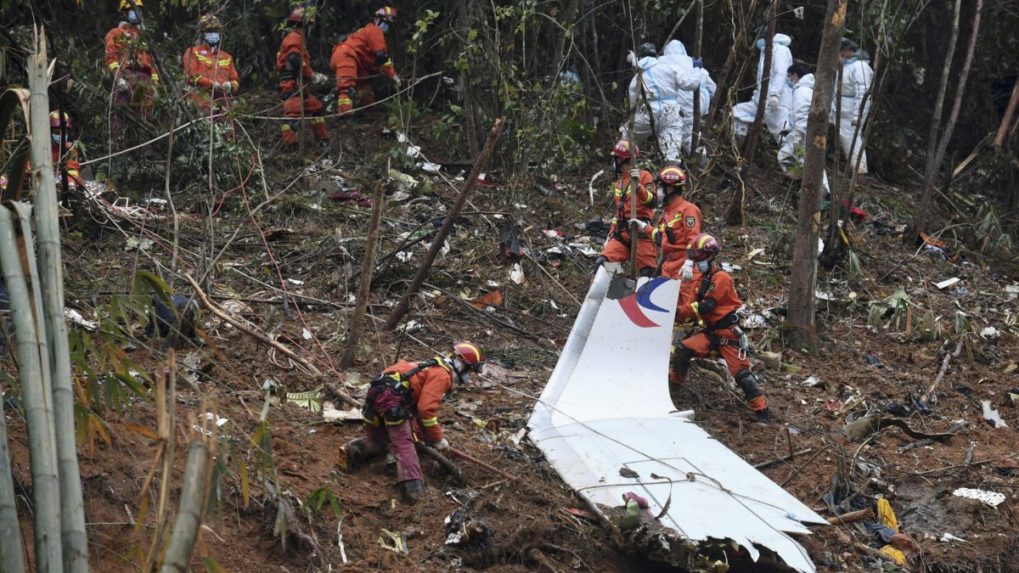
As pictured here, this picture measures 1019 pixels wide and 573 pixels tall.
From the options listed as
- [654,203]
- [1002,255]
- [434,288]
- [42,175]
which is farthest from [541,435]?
[1002,255]

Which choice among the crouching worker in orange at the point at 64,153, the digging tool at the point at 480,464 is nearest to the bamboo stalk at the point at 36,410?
the digging tool at the point at 480,464

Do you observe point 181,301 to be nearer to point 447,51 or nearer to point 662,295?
point 662,295

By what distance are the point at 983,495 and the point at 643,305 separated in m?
2.38

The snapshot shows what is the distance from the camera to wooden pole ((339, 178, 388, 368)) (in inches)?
255

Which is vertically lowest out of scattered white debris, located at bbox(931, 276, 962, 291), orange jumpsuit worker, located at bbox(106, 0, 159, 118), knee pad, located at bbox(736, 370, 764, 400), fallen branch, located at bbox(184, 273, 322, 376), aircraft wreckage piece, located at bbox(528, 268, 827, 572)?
scattered white debris, located at bbox(931, 276, 962, 291)

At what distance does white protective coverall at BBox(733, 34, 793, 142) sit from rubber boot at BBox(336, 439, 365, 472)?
7.90m

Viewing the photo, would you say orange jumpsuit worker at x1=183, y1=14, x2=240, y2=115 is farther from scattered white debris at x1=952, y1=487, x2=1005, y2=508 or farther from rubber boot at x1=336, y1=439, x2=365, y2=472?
scattered white debris at x1=952, y1=487, x2=1005, y2=508

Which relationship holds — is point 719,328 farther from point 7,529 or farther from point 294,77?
point 294,77

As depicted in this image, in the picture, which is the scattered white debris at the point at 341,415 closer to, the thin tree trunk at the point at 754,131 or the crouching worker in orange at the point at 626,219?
the crouching worker in orange at the point at 626,219

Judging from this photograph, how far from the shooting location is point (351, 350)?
22.9ft

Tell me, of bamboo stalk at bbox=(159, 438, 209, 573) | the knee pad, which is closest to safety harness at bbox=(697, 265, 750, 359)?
the knee pad

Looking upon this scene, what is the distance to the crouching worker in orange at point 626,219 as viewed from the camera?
8.54 metres

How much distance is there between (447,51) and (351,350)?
19.1 feet

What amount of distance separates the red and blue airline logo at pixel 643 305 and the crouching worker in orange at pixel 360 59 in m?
4.87
